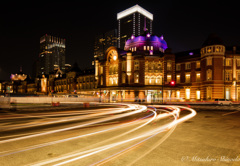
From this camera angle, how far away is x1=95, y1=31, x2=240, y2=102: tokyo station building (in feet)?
148

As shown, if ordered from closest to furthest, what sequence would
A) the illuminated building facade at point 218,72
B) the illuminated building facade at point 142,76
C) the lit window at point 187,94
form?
the illuminated building facade at point 218,72, the lit window at point 187,94, the illuminated building facade at point 142,76

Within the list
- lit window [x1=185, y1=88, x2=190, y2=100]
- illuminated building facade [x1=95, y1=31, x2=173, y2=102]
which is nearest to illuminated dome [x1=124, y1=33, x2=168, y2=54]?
illuminated building facade [x1=95, y1=31, x2=173, y2=102]

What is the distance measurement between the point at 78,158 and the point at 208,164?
4.01 meters

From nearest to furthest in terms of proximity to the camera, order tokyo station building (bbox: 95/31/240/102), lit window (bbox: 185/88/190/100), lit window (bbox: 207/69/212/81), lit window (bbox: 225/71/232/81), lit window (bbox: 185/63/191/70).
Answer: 1. tokyo station building (bbox: 95/31/240/102)
2. lit window (bbox: 225/71/232/81)
3. lit window (bbox: 207/69/212/81)
4. lit window (bbox: 185/88/190/100)
5. lit window (bbox: 185/63/191/70)

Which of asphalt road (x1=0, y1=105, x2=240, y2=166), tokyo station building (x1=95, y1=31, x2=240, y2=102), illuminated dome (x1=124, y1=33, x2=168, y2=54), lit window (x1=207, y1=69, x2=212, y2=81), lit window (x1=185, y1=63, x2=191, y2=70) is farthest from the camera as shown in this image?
illuminated dome (x1=124, y1=33, x2=168, y2=54)

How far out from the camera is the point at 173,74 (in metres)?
53.3

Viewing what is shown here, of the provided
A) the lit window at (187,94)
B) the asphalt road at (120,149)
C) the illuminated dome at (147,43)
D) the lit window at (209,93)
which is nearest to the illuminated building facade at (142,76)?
the lit window at (187,94)

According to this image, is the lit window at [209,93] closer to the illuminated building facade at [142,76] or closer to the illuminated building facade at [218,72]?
the illuminated building facade at [218,72]

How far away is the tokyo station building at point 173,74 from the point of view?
148 ft

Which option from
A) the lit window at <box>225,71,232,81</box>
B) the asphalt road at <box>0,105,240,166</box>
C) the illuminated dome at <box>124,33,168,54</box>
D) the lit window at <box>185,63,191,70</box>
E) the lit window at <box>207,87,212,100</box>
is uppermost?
the illuminated dome at <box>124,33,168,54</box>

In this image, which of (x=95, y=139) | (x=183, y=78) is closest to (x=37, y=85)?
(x=183, y=78)

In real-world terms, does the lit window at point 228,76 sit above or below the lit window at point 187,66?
below

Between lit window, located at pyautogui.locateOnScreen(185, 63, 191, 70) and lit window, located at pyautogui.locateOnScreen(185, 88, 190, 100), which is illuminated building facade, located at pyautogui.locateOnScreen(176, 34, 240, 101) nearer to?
lit window, located at pyautogui.locateOnScreen(185, 88, 190, 100)

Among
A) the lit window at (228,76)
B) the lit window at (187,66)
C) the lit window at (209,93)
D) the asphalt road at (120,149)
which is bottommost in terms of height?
the asphalt road at (120,149)
